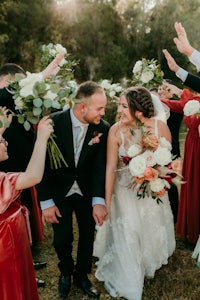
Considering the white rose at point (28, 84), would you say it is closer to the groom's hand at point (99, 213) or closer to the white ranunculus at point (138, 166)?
the white ranunculus at point (138, 166)

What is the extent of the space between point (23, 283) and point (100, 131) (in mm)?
1608

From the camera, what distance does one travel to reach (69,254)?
383cm

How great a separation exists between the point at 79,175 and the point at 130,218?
0.75 metres

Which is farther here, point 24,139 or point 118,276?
point 24,139

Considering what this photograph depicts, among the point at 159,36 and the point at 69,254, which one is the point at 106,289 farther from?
the point at 159,36

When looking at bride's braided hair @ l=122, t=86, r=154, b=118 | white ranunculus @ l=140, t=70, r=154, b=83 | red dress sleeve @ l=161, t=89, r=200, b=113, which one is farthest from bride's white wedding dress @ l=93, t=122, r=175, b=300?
white ranunculus @ l=140, t=70, r=154, b=83

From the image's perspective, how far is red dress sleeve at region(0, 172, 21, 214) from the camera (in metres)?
2.61

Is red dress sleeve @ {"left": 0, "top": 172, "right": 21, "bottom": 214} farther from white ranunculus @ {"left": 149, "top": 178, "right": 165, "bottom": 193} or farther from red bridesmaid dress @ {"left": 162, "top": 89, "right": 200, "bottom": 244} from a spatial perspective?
red bridesmaid dress @ {"left": 162, "top": 89, "right": 200, "bottom": 244}

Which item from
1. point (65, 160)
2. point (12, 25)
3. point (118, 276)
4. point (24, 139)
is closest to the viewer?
point (65, 160)

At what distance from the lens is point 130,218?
3.94 meters

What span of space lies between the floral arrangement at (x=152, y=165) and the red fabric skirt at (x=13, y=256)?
1.19 metres

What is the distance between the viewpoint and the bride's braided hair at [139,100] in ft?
12.5

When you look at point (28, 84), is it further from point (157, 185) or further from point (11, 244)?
point (157, 185)

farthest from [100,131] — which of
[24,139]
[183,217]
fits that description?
[183,217]
